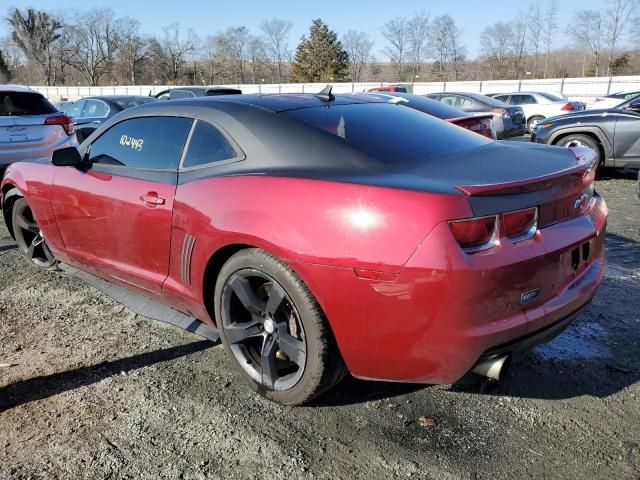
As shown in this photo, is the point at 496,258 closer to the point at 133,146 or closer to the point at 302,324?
the point at 302,324

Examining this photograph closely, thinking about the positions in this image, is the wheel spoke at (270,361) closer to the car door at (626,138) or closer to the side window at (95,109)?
the car door at (626,138)

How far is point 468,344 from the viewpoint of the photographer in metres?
2.12

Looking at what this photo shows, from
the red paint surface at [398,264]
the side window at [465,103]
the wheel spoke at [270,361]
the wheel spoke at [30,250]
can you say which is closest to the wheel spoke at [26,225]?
the wheel spoke at [30,250]

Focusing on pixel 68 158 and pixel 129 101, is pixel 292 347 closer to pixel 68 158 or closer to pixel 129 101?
pixel 68 158

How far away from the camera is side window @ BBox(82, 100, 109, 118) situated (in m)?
12.3

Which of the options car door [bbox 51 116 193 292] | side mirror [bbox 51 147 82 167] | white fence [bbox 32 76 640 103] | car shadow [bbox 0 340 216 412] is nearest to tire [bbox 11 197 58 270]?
car door [bbox 51 116 193 292]

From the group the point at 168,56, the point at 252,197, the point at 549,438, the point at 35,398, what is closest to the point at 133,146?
the point at 252,197

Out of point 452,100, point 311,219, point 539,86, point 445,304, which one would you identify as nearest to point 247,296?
point 311,219

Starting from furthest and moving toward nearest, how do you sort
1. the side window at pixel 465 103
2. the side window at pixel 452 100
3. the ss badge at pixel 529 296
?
the side window at pixel 452 100
the side window at pixel 465 103
the ss badge at pixel 529 296

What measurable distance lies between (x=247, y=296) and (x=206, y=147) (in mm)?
872

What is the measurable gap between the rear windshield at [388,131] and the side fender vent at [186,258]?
821 millimetres

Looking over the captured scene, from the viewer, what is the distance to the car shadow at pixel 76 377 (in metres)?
2.77

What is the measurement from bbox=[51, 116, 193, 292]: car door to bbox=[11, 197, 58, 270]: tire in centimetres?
83

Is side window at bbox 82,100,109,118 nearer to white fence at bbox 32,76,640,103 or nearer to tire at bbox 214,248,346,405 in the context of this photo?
tire at bbox 214,248,346,405
